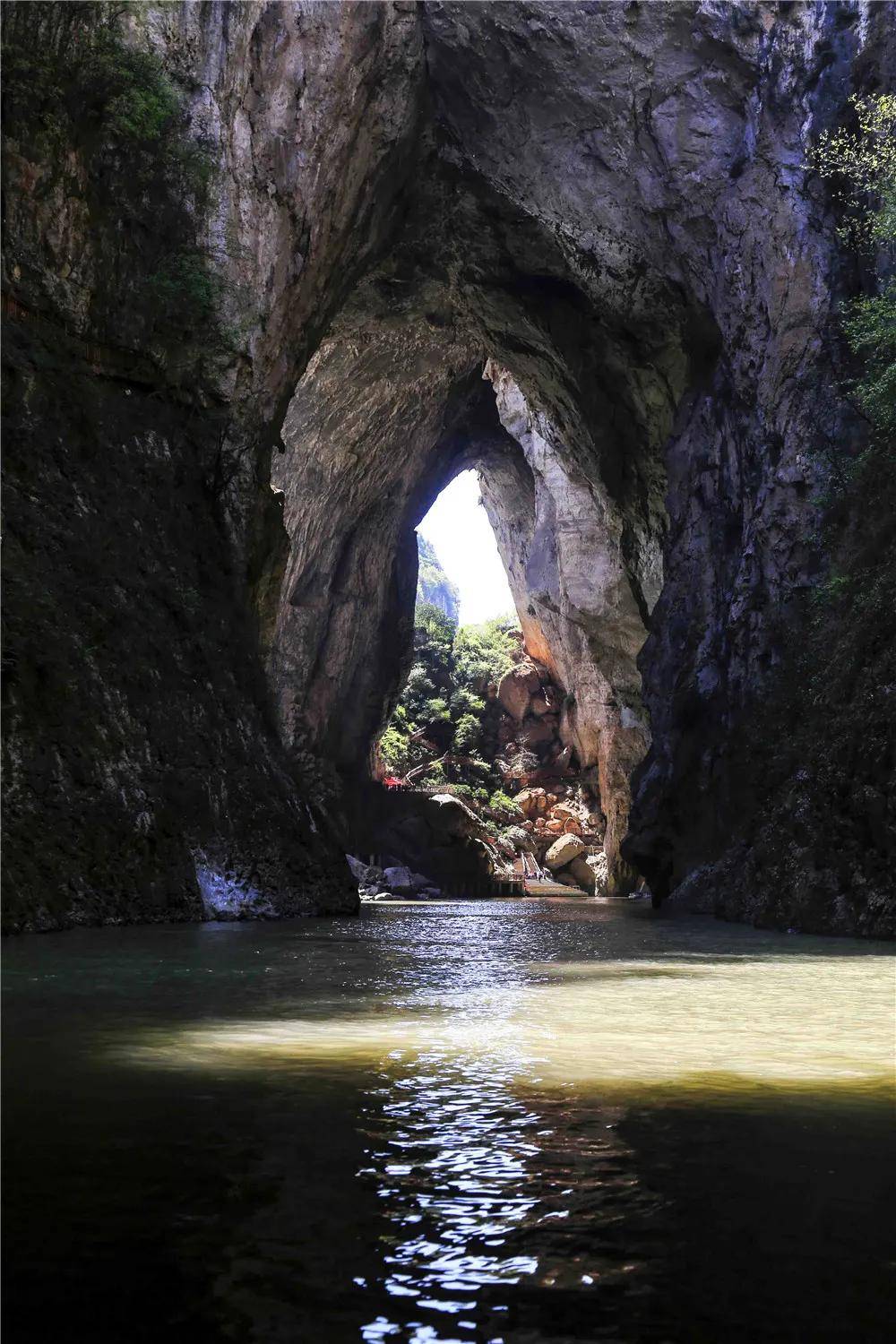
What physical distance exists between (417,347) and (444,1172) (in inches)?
1084

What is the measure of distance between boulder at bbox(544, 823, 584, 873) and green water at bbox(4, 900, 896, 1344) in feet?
123

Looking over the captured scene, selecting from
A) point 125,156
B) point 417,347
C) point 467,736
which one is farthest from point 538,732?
point 125,156

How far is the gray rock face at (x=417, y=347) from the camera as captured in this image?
1084cm

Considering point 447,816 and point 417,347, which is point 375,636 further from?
point 417,347

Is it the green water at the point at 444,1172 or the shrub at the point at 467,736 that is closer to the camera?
the green water at the point at 444,1172

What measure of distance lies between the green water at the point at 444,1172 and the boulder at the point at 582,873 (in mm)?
36605

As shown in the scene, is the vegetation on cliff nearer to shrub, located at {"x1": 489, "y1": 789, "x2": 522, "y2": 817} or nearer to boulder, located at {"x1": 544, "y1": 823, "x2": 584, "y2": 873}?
boulder, located at {"x1": 544, "y1": 823, "x2": 584, "y2": 873}

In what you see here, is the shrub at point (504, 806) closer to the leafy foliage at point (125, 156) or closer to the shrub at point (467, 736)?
the shrub at point (467, 736)

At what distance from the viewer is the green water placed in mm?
1395

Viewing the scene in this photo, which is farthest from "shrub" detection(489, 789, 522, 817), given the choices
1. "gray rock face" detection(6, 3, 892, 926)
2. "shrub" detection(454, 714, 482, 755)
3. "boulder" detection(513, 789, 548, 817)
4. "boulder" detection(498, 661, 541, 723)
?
"gray rock face" detection(6, 3, 892, 926)

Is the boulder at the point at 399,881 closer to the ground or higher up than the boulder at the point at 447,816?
closer to the ground

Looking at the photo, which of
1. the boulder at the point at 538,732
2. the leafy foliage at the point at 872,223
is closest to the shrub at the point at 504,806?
the boulder at the point at 538,732

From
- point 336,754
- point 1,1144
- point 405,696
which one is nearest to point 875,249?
point 1,1144

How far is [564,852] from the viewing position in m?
41.4
